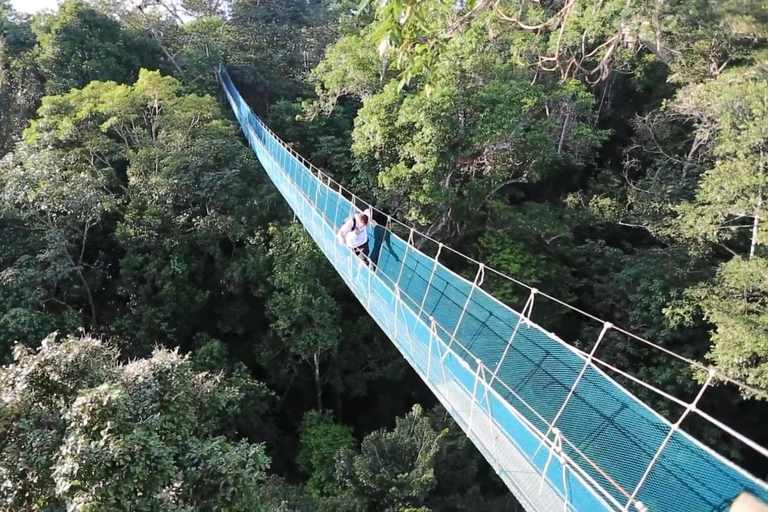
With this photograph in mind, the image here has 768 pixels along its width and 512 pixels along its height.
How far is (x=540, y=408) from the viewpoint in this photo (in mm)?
2041

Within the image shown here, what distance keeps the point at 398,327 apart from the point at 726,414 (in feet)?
12.8

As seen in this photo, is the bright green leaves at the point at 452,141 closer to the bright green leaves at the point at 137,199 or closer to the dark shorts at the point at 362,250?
the dark shorts at the point at 362,250

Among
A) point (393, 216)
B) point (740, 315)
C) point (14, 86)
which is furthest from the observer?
point (14, 86)

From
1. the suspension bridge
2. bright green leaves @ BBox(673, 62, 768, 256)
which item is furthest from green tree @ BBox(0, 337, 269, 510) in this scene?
bright green leaves @ BBox(673, 62, 768, 256)

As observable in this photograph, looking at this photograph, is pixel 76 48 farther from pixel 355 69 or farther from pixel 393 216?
pixel 393 216

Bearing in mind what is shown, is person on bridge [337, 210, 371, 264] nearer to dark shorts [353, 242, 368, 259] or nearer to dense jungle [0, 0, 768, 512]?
dark shorts [353, 242, 368, 259]

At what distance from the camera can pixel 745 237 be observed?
14.9 ft

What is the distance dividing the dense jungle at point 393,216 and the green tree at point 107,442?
0.62m

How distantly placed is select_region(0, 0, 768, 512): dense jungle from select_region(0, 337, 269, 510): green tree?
24.5 inches

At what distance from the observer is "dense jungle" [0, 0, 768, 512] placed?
4000 mm

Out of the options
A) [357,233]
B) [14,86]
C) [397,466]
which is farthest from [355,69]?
[14,86]

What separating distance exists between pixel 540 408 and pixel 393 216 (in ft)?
10.0

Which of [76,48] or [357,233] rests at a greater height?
[76,48]

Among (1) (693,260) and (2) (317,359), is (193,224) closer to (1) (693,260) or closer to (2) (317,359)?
(2) (317,359)
